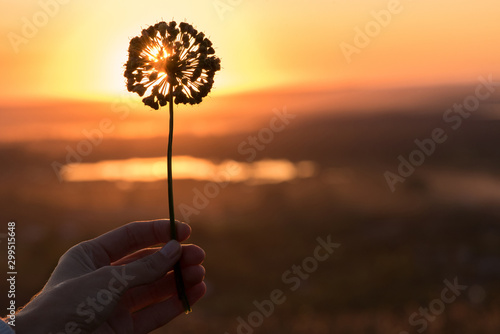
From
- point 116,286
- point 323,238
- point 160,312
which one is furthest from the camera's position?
point 323,238

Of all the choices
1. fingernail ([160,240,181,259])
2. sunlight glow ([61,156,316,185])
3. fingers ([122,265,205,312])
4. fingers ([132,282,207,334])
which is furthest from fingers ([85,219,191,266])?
sunlight glow ([61,156,316,185])

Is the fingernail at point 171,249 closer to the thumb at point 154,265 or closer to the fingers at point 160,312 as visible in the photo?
the thumb at point 154,265

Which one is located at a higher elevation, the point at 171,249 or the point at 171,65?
the point at 171,65

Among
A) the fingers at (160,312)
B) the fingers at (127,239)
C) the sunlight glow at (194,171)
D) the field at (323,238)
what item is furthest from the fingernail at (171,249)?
the sunlight glow at (194,171)

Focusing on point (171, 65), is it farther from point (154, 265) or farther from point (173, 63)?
point (154, 265)

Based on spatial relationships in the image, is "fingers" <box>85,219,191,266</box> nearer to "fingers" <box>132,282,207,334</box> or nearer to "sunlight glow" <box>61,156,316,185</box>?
"fingers" <box>132,282,207,334</box>

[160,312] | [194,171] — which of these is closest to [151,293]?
[160,312]
